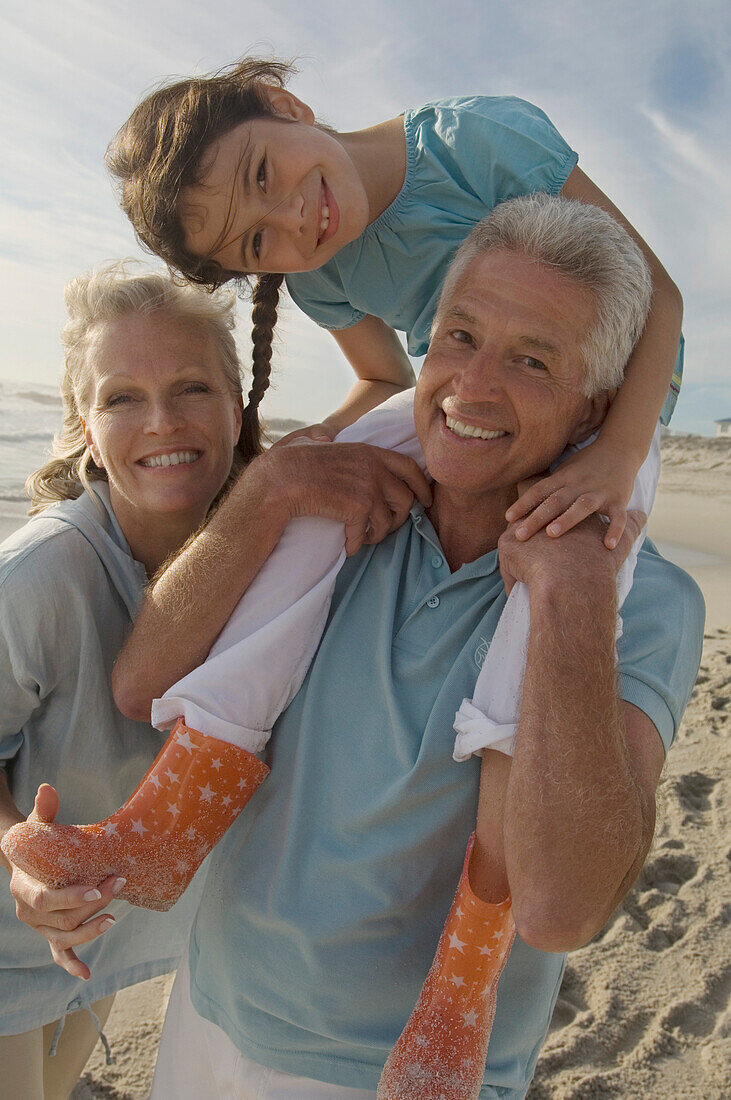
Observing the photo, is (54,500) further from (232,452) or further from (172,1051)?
(172,1051)

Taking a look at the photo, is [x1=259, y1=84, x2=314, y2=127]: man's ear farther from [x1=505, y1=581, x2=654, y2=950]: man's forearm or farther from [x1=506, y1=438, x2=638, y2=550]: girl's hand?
[x1=505, y1=581, x2=654, y2=950]: man's forearm

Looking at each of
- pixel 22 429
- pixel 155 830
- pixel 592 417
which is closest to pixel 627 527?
pixel 592 417

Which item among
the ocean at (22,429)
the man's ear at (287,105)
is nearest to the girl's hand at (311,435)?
the man's ear at (287,105)

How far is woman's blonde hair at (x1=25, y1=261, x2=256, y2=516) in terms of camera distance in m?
2.35

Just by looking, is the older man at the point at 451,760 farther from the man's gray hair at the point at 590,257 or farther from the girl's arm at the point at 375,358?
the girl's arm at the point at 375,358

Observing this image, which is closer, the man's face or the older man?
the older man

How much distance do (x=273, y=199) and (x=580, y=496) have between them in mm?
1237

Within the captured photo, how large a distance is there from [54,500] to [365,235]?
123 cm

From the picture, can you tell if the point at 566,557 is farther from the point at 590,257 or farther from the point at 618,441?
the point at 590,257

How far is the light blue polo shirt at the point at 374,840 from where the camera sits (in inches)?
68.6

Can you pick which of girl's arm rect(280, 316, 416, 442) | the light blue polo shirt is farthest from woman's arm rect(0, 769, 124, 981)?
girl's arm rect(280, 316, 416, 442)

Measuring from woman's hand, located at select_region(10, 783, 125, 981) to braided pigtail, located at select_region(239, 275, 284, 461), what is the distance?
4.08 feet

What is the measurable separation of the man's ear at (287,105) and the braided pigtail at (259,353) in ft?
1.48

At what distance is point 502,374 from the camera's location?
1.94 metres
